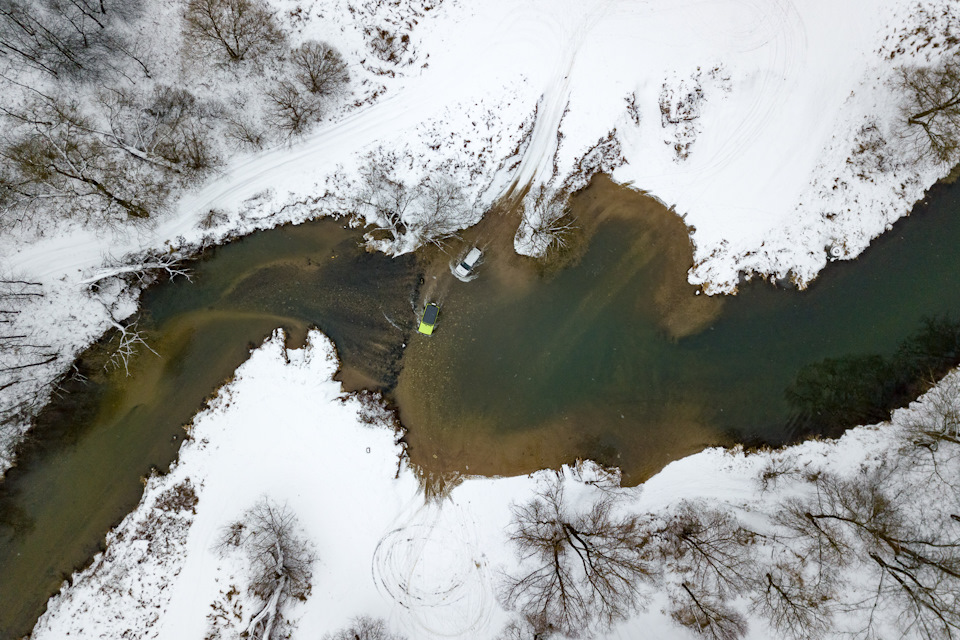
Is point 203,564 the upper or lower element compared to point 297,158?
lower

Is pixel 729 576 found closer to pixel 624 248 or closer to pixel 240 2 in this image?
pixel 624 248

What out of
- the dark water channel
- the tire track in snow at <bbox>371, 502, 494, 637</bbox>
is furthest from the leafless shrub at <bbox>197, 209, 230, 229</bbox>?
the tire track in snow at <bbox>371, 502, 494, 637</bbox>

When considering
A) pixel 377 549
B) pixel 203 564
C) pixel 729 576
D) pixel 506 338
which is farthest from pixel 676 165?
pixel 203 564

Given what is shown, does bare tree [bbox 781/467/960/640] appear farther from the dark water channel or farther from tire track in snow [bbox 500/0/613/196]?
tire track in snow [bbox 500/0/613/196]

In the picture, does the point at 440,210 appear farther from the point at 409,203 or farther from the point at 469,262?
the point at 469,262

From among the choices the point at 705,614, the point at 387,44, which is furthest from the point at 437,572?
the point at 387,44

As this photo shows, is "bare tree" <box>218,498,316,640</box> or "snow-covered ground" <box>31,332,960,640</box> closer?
"bare tree" <box>218,498,316,640</box>
